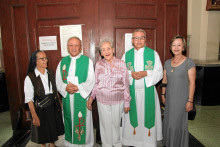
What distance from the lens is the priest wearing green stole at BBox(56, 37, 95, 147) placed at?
239cm

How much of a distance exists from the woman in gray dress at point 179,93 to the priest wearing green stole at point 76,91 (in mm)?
1255

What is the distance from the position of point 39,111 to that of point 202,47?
493 cm

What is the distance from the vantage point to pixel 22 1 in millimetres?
3080

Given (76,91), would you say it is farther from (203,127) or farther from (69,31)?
(203,127)

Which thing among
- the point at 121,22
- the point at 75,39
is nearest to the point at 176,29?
the point at 121,22

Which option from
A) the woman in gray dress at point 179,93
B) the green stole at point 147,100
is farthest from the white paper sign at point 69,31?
the woman in gray dress at point 179,93

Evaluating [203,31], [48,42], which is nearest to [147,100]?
[48,42]

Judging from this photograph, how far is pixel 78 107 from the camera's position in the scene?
249 centimetres

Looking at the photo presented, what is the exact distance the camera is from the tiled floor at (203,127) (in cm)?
288

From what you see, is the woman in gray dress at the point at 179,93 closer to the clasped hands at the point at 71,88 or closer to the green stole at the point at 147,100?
the green stole at the point at 147,100

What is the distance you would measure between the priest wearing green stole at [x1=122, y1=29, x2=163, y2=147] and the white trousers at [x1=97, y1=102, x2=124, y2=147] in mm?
346

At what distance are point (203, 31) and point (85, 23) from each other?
3786mm

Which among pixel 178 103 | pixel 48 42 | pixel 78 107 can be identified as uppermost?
pixel 48 42

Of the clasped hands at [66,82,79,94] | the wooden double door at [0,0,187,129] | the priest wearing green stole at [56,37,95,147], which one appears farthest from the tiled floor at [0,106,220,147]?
the clasped hands at [66,82,79,94]
